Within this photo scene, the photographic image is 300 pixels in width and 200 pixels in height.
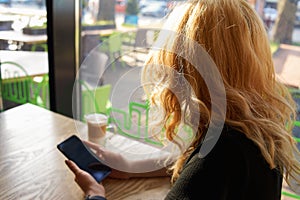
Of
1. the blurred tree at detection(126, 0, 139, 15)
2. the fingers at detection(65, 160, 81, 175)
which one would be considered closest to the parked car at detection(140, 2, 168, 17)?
the blurred tree at detection(126, 0, 139, 15)

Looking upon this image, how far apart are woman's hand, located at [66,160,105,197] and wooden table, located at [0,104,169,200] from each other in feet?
0.10

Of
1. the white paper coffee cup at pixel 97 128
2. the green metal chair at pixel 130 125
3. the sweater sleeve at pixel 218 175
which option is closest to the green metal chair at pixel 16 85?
the green metal chair at pixel 130 125

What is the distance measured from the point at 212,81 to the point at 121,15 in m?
1.37

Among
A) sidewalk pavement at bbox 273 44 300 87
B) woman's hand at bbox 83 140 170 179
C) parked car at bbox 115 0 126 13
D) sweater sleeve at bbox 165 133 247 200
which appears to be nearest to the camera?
sweater sleeve at bbox 165 133 247 200

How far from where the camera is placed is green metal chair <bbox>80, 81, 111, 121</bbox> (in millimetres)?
2033

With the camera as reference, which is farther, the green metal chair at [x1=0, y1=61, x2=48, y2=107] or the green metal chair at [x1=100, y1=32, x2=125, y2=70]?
the green metal chair at [x1=0, y1=61, x2=48, y2=107]

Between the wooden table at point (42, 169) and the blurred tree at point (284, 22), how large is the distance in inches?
38.1

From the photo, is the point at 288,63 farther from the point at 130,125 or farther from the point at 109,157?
the point at 109,157

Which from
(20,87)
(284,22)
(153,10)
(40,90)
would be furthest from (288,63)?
(20,87)

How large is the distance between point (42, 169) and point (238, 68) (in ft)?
2.23

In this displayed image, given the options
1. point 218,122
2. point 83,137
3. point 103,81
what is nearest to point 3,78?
point 103,81

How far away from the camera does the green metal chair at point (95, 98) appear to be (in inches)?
80.0

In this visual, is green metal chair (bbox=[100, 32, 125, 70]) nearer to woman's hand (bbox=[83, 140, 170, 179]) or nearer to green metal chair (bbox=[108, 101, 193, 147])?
green metal chair (bbox=[108, 101, 193, 147])

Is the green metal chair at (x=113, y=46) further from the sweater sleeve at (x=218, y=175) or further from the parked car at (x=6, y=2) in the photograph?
the sweater sleeve at (x=218, y=175)
